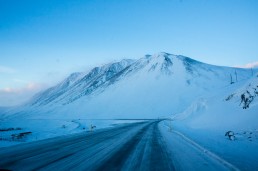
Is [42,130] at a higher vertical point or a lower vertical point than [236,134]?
lower

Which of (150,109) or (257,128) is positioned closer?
(257,128)

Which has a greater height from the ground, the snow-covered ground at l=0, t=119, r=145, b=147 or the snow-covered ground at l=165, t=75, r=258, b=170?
the snow-covered ground at l=165, t=75, r=258, b=170

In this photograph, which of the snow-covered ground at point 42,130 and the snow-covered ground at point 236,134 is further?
the snow-covered ground at point 42,130

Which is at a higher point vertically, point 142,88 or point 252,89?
point 142,88

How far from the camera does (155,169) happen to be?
719 centimetres

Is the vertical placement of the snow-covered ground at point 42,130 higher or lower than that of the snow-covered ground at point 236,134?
lower

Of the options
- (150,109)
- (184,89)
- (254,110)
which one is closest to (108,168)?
(254,110)

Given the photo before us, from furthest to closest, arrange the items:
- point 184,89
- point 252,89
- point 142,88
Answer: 1. point 142,88
2. point 184,89
3. point 252,89

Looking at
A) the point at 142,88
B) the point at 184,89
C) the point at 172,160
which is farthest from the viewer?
the point at 142,88

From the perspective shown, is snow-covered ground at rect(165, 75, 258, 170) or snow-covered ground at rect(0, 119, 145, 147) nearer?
snow-covered ground at rect(165, 75, 258, 170)

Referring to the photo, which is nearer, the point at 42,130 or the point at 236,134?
the point at 236,134

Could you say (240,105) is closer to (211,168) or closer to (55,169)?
(211,168)

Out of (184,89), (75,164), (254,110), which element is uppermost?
(184,89)

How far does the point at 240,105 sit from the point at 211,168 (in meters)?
22.3
